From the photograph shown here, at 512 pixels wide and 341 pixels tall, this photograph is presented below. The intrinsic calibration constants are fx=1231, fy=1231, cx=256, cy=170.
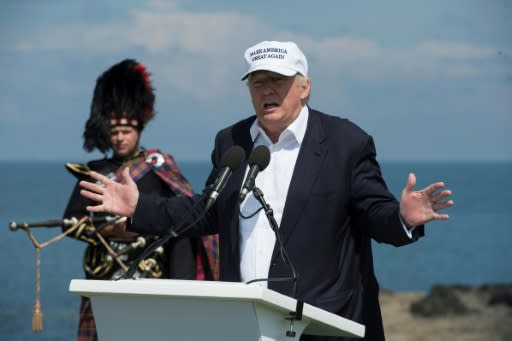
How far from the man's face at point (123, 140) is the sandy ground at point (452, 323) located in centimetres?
626

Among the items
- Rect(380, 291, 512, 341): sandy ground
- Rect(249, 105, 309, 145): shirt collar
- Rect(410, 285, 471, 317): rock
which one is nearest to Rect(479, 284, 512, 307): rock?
Rect(380, 291, 512, 341): sandy ground

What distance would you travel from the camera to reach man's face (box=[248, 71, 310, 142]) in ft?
15.4

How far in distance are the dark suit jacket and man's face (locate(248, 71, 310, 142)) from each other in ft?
0.37

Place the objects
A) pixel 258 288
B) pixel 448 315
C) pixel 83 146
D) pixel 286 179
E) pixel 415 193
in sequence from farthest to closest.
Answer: pixel 448 315 → pixel 83 146 → pixel 286 179 → pixel 415 193 → pixel 258 288

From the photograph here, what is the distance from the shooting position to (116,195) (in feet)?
15.1

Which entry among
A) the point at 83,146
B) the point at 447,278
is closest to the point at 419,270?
the point at 447,278

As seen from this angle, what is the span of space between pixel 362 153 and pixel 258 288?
4.17 feet

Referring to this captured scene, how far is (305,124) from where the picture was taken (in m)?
4.80

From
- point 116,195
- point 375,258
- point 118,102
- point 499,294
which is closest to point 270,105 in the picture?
point 116,195

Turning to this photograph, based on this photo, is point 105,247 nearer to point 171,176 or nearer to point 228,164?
point 171,176

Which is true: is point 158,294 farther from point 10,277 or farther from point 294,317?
point 10,277

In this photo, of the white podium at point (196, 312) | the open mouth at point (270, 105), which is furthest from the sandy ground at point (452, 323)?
the white podium at point (196, 312)

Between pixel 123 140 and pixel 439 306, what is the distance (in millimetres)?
8472

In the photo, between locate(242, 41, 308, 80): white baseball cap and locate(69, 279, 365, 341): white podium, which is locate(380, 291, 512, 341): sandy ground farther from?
locate(69, 279, 365, 341): white podium
